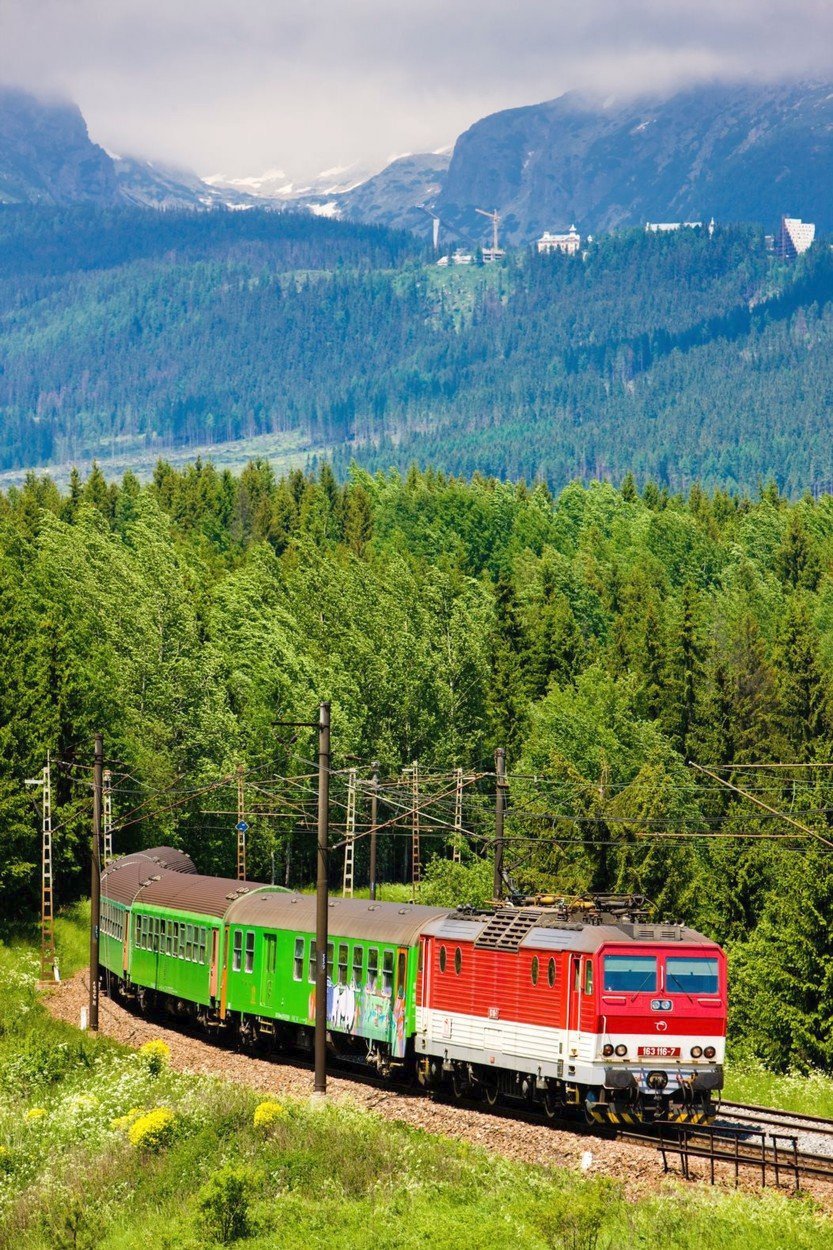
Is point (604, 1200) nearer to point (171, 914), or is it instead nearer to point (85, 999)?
point (171, 914)

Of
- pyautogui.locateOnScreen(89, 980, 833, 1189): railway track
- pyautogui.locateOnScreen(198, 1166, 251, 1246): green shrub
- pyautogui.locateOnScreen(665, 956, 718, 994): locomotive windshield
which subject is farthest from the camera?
pyautogui.locateOnScreen(665, 956, 718, 994): locomotive windshield

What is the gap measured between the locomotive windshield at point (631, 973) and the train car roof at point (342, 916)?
23.5 feet

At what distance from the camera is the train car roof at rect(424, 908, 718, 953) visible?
40594 mm

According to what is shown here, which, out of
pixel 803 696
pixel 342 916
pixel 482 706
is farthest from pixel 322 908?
pixel 803 696

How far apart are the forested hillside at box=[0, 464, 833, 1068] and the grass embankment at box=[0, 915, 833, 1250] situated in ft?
70.3

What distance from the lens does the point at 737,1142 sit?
35.5 metres

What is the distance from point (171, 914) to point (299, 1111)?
1598cm

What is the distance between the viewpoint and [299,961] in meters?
50.0

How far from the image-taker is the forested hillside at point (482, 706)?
253 feet

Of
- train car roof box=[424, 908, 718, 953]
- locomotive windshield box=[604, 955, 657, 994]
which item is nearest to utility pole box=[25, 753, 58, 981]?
train car roof box=[424, 908, 718, 953]

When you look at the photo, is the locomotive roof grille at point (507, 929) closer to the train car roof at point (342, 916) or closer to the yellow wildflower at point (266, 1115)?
the train car roof at point (342, 916)

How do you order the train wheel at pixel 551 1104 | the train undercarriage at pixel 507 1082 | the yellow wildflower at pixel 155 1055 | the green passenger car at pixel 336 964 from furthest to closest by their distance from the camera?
the yellow wildflower at pixel 155 1055 → the green passenger car at pixel 336 964 → the train wheel at pixel 551 1104 → the train undercarriage at pixel 507 1082

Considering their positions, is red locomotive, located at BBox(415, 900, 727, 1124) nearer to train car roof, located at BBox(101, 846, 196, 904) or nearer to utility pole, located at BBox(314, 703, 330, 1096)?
utility pole, located at BBox(314, 703, 330, 1096)

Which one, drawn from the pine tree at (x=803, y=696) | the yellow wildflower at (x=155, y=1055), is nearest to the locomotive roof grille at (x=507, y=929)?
the yellow wildflower at (x=155, y=1055)
